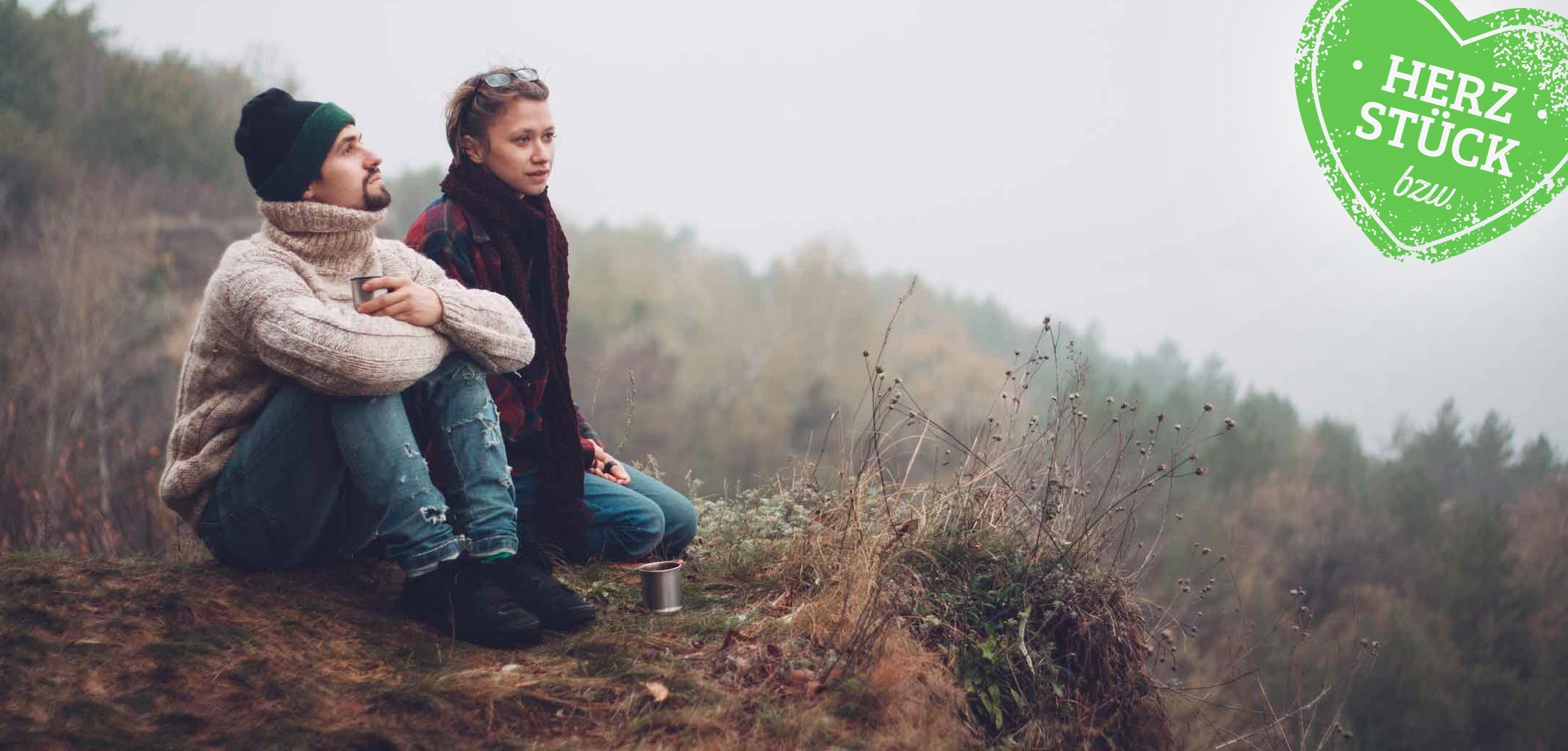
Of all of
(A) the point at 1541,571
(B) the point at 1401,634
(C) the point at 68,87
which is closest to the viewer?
(C) the point at 68,87

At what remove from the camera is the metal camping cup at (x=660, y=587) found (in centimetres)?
298

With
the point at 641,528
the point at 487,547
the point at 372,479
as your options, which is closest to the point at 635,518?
the point at 641,528

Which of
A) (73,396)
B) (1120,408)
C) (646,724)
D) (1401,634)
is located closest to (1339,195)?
(1120,408)

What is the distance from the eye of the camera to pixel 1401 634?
89.4 feet

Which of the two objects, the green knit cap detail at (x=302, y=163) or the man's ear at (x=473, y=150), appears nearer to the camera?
the green knit cap detail at (x=302, y=163)

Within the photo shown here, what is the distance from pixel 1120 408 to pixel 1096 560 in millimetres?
490

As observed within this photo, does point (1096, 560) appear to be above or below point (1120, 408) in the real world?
below

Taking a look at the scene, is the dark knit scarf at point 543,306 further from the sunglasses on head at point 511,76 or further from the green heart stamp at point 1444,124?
the green heart stamp at point 1444,124

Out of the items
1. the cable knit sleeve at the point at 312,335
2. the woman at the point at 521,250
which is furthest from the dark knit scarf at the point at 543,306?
the cable knit sleeve at the point at 312,335

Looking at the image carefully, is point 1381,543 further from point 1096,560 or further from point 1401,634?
point 1096,560

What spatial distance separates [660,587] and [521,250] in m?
1.10

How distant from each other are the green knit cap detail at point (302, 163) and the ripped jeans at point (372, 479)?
1.55ft

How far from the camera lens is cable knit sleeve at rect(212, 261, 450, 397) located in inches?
91.0

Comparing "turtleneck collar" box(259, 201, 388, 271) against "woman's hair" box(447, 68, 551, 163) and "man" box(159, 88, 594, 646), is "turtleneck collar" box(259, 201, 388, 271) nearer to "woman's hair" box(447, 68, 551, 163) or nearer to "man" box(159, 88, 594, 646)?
"man" box(159, 88, 594, 646)
